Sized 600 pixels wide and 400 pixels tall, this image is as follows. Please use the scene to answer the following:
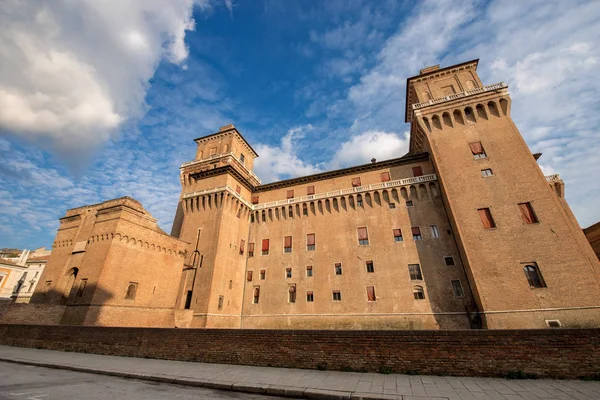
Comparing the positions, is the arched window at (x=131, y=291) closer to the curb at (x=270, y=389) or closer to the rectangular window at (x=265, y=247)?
the rectangular window at (x=265, y=247)

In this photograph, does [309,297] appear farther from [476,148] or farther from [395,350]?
[476,148]

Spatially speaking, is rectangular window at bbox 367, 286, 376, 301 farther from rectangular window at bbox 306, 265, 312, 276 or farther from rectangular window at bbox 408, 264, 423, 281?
rectangular window at bbox 306, 265, 312, 276

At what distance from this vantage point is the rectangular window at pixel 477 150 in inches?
925

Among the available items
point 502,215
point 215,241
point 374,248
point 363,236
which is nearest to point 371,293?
point 374,248

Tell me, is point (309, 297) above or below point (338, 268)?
below

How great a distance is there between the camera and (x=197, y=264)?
26188 mm

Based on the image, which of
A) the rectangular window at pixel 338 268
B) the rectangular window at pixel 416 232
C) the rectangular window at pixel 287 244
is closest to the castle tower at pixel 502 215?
the rectangular window at pixel 416 232

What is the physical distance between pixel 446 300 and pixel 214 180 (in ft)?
90.1

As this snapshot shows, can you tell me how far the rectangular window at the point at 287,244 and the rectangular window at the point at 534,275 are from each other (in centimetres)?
2125

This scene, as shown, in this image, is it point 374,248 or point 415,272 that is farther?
point 374,248

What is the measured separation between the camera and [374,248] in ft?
85.5

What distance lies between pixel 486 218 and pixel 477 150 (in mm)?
7048

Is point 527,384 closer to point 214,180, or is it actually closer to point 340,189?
point 340,189

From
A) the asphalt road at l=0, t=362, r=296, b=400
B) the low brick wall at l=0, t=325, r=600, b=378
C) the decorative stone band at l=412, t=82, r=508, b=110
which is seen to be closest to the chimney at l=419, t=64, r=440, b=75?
the decorative stone band at l=412, t=82, r=508, b=110
